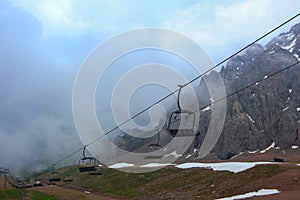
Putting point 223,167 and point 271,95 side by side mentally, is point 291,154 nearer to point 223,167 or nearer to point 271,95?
point 271,95

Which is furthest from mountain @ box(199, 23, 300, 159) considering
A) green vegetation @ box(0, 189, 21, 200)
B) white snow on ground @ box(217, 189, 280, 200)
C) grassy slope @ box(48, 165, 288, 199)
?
white snow on ground @ box(217, 189, 280, 200)

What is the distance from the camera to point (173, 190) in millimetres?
76250

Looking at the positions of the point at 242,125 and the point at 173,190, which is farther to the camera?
the point at 242,125

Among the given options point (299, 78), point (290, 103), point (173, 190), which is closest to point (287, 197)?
point (173, 190)

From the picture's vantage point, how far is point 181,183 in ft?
267

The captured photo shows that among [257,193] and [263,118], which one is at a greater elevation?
[263,118]

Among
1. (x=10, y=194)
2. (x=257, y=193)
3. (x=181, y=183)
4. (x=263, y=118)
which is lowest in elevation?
(x=257, y=193)

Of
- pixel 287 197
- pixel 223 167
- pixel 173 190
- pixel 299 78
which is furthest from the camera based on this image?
pixel 299 78

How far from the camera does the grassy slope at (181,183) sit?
67.4 metres

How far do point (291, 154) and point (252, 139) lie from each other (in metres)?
24.1

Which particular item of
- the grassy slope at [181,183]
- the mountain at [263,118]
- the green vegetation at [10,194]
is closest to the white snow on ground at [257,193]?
the grassy slope at [181,183]

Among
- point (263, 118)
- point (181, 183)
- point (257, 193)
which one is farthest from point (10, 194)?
point (263, 118)

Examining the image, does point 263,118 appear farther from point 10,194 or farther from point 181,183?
point 10,194

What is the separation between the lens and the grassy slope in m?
67.4
